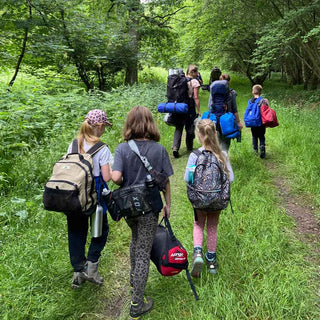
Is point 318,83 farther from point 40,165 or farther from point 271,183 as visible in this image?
point 40,165

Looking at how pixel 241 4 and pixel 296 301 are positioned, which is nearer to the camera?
pixel 296 301

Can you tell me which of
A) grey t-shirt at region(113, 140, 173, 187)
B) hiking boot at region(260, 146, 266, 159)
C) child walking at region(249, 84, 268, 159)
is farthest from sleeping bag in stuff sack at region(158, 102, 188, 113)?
grey t-shirt at region(113, 140, 173, 187)

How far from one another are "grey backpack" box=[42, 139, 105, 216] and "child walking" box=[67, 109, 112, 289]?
0.15m

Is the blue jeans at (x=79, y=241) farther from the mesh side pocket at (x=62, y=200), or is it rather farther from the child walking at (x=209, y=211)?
the child walking at (x=209, y=211)

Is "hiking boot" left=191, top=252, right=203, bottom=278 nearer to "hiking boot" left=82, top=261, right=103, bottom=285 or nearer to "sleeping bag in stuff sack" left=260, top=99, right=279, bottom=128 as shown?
"hiking boot" left=82, top=261, right=103, bottom=285

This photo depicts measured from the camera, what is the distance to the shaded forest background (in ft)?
26.8

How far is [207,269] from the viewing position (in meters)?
2.78

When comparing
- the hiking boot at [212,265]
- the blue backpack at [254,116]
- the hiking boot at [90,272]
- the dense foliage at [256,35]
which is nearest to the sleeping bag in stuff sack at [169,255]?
the hiking boot at [212,265]

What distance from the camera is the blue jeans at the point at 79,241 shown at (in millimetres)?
2576

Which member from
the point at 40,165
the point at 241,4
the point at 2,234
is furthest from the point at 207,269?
the point at 241,4

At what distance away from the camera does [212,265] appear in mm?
2744

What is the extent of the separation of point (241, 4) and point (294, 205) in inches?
490

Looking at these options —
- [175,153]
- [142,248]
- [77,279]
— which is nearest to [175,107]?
[175,153]

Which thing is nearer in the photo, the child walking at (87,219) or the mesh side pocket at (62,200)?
the mesh side pocket at (62,200)
